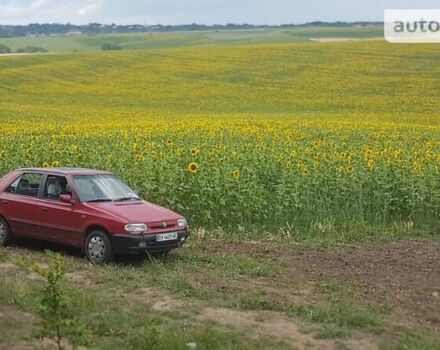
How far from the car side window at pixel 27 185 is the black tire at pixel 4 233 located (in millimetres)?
502

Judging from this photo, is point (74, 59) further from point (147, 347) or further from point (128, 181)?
point (147, 347)

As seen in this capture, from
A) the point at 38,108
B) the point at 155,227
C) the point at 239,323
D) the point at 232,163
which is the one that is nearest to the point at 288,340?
the point at 239,323

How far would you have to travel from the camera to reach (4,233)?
39.0ft

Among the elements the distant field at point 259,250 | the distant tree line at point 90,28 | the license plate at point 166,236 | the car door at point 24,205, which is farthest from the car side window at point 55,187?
the distant tree line at point 90,28

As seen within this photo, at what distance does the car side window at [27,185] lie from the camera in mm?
11781

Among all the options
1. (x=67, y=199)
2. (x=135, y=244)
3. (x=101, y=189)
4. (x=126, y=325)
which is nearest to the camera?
(x=126, y=325)

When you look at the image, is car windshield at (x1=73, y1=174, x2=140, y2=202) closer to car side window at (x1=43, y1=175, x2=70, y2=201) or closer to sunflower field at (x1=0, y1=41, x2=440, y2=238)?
car side window at (x1=43, y1=175, x2=70, y2=201)

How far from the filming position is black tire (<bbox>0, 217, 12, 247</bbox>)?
39.0 feet

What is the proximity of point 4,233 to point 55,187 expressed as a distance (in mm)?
1190

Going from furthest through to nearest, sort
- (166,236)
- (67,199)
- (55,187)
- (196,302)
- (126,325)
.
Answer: (55,187)
(67,199)
(166,236)
(196,302)
(126,325)

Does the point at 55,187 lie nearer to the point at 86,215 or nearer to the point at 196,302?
the point at 86,215

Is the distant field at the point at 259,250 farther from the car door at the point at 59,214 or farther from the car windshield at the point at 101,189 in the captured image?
the car windshield at the point at 101,189

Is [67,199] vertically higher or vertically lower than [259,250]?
higher

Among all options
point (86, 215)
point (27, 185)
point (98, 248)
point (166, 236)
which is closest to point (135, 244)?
point (166, 236)
